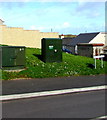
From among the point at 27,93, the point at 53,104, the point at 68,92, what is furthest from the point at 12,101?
the point at 68,92

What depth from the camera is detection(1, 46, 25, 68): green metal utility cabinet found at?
15047 mm

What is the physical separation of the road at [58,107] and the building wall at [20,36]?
20.4m

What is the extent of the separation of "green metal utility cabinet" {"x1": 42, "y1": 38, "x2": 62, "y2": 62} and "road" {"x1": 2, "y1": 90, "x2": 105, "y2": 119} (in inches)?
261

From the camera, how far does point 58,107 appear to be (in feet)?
30.4

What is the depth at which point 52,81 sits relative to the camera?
14.5 meters

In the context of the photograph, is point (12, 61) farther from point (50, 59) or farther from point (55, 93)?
point (55, 93)

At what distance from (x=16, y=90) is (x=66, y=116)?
14.9 feet

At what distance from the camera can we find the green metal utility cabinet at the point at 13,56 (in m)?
15.0

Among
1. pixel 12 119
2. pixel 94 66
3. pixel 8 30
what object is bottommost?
pixel 12 119

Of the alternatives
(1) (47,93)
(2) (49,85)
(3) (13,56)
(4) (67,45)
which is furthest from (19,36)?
(4) (67,45)

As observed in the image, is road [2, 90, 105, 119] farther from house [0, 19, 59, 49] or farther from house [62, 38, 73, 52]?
house [62, 38, 73, 52]

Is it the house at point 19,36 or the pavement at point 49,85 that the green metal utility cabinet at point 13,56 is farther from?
the house at point 19,36

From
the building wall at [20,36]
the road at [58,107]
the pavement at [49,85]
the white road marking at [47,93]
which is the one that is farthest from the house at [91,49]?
the road at [58,107]

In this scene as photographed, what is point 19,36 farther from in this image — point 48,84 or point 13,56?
point 48,84
